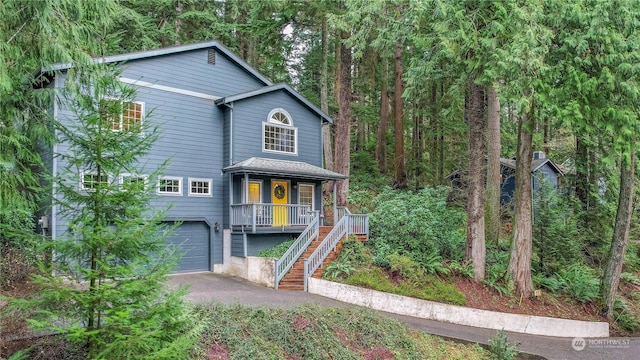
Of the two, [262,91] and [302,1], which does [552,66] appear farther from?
[302,1]

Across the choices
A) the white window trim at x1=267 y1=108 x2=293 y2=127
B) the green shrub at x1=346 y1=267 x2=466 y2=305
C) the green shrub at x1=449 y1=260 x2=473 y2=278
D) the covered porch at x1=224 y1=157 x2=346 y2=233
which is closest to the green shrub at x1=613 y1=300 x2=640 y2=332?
the green shrub at x1=449 y1=260 x2=473 y2=278

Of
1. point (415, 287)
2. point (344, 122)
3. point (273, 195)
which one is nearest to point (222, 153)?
point (273, 195)

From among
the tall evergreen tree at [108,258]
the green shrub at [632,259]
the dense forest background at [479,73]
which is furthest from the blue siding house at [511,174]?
the tall evergreen tree at [108,258]

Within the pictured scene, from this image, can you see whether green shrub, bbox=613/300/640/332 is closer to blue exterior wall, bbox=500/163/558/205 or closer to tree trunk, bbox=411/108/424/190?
blue exterior wall, bbox=500/163/558/205

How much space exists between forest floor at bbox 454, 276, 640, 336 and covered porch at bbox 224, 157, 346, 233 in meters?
5.60

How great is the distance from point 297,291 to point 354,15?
8.05 meters

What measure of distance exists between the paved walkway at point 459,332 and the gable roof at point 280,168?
381 cm

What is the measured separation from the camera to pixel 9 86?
17.5 feet

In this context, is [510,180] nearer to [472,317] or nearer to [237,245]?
[472,317]

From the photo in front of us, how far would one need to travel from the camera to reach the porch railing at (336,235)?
39.6ft

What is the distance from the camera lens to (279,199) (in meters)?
15.7

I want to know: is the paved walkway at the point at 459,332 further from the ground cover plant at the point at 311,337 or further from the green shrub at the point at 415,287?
the ground cover plant at the point at 311,337

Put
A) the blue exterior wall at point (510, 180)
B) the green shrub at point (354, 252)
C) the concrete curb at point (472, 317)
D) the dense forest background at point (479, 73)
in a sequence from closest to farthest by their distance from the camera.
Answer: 1. the dense forest background at point (479, 73)
2. the concrete curb at point (472, 317)
3. the green shrub at point (354, 252)
4. the blue exterior wall at point (510, 180)

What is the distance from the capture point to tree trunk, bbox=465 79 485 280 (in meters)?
11.4
